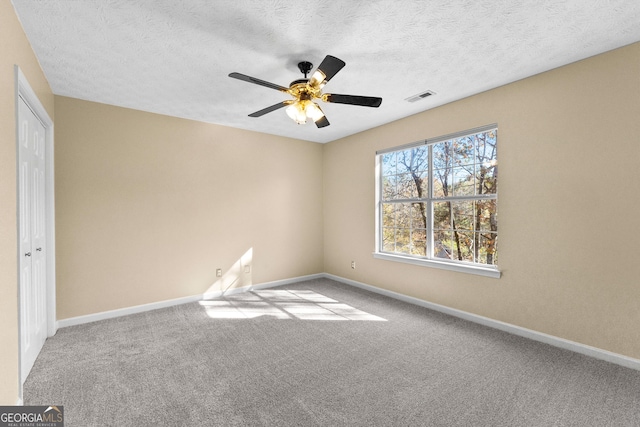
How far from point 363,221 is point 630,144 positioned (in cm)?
316

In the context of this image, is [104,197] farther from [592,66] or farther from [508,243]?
[592,66]

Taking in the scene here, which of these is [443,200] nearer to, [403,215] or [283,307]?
[403,215]

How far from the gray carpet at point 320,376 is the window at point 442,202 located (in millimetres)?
870

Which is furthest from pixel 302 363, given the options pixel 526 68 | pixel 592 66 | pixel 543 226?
pixel 592 66

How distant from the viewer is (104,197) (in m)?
3.51

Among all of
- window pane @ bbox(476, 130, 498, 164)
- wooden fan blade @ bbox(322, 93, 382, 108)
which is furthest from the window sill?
wooden fan blade @ bbox(322, 93, 382, 108)

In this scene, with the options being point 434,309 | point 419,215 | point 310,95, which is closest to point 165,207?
point 310,95

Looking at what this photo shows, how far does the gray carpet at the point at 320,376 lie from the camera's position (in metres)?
1.86

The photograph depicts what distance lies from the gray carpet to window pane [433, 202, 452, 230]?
1169mm

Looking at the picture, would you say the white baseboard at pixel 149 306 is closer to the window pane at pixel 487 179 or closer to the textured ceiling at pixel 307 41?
the textured ceiling at pixel 307 41

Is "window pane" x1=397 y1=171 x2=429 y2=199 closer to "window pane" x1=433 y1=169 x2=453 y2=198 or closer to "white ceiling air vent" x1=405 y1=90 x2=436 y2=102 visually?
"window pane" x1=433 y1=169 x2=453 y2=198

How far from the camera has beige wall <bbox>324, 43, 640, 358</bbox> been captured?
237cm

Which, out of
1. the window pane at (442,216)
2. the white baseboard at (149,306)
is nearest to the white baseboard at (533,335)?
the window pane at (442,216)

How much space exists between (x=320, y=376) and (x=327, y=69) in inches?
93.1
